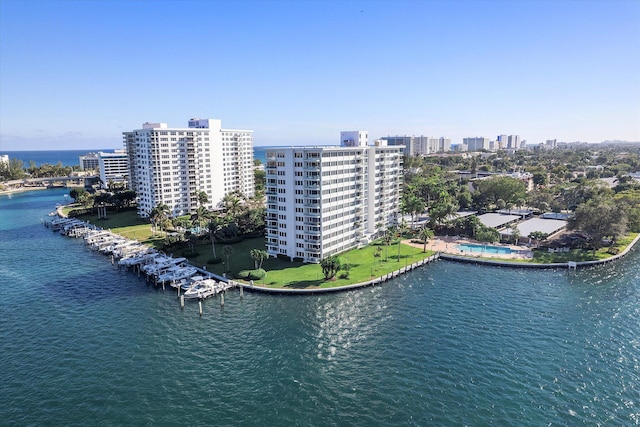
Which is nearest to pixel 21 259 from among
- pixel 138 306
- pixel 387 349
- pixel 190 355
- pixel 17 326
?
pixel 17 326

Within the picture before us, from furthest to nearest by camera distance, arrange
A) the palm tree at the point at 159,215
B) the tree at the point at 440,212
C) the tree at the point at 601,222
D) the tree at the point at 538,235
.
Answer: the tree at the point at 440,212 → the palm tree at the point at 159,215 → the tree at the point at 538,235 → the tree at the point at 601,222

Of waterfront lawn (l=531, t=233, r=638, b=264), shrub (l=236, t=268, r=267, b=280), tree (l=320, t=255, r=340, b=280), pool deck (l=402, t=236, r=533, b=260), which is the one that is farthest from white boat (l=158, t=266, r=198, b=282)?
waterfront lawn (l=531, t=233, r=638, b=264)

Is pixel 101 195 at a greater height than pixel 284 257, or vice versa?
pixel 101 195

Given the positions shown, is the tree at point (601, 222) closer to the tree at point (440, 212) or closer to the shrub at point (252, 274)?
the tree at point (440, 212)

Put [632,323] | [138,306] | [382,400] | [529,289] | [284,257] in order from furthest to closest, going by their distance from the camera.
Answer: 1. [284,257]
2. [529,289]
3. [138,306]
4. [632,323]
5. [382,400]

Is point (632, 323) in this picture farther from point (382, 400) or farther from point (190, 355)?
point (190, 355)

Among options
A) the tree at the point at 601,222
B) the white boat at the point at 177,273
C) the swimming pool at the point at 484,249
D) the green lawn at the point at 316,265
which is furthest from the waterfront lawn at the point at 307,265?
the tree at the point at 601,222

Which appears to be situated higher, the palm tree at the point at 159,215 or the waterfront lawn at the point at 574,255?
the palm tree at the point at 159,215

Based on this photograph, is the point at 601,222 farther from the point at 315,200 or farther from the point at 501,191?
the point at 315,200
